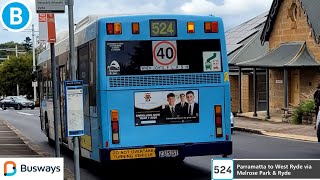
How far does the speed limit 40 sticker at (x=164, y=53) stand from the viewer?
1117cm

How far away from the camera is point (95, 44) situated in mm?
11039

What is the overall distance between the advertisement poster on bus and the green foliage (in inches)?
583

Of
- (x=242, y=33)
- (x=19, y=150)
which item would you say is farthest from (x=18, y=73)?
(x=19, y=150)

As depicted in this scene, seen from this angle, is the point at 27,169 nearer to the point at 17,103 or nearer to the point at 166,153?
the point at 166,153

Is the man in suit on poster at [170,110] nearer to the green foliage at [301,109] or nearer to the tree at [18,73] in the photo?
the green foliage at [301,109]

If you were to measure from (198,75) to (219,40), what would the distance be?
0.78 meters

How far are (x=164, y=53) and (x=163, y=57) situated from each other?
0.26 feet

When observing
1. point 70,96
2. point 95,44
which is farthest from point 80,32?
point 70,96

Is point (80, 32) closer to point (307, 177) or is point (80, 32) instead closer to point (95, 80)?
point (95, 80)

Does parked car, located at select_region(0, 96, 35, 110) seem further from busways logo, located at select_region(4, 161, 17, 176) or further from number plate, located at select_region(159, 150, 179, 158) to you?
busways logo, located at select_region(4, 161, 17, 176)

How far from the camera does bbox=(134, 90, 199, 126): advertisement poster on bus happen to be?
1105 centimetres

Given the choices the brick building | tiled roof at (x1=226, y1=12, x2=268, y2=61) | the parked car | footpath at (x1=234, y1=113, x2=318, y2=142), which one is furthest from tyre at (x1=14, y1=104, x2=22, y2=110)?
footpath at (x1=234, y1=113, x2=318, y2=142)

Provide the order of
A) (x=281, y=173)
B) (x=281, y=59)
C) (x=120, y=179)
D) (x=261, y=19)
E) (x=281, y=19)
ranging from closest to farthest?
(x=281, y=173) → (x=120, y=179) → (x=281, y=59) → (x=281, y=19) → (x=261, y=19)

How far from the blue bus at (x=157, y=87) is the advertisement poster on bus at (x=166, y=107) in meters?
0.02
